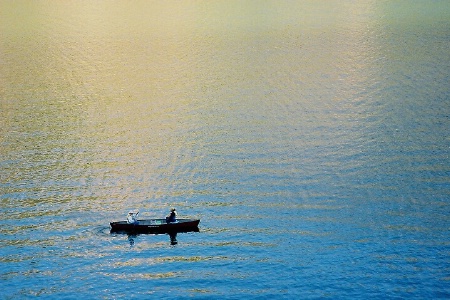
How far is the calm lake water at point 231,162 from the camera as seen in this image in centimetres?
5581

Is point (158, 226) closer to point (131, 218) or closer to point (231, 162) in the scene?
point (131, 218)

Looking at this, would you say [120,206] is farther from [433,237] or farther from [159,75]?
[159,75]

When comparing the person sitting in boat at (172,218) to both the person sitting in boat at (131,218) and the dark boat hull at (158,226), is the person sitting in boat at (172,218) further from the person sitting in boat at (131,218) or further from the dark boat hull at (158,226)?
the person sitting in boat at (131,218)

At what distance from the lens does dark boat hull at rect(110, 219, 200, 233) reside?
6212 cm

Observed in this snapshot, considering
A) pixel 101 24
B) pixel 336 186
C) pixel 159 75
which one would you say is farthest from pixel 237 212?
pixel 101 24

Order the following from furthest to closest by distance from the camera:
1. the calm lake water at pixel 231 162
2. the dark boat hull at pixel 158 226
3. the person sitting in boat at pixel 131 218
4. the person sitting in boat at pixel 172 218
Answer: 1. the person sitting in boat at pixel 172 218
2. the dark boat hull at pixel 158 226
3. the person sitting in boat at pixel 131 218
4. the calm lake water at pixel 231 162

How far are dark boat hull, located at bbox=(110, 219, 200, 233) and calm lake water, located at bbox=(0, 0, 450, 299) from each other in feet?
2.72

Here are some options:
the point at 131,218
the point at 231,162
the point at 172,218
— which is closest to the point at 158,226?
the point at 172,218

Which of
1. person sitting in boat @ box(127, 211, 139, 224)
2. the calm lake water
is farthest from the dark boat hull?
the calm lake water

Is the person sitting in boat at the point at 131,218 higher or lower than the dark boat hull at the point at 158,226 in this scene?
higher

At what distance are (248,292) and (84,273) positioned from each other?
14152 millimetres

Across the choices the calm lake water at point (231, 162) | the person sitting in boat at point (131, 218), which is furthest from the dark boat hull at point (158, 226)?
the calm lake water at point (231, 162)

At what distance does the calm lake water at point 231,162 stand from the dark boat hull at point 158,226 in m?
0.83

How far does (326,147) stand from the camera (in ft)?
272
